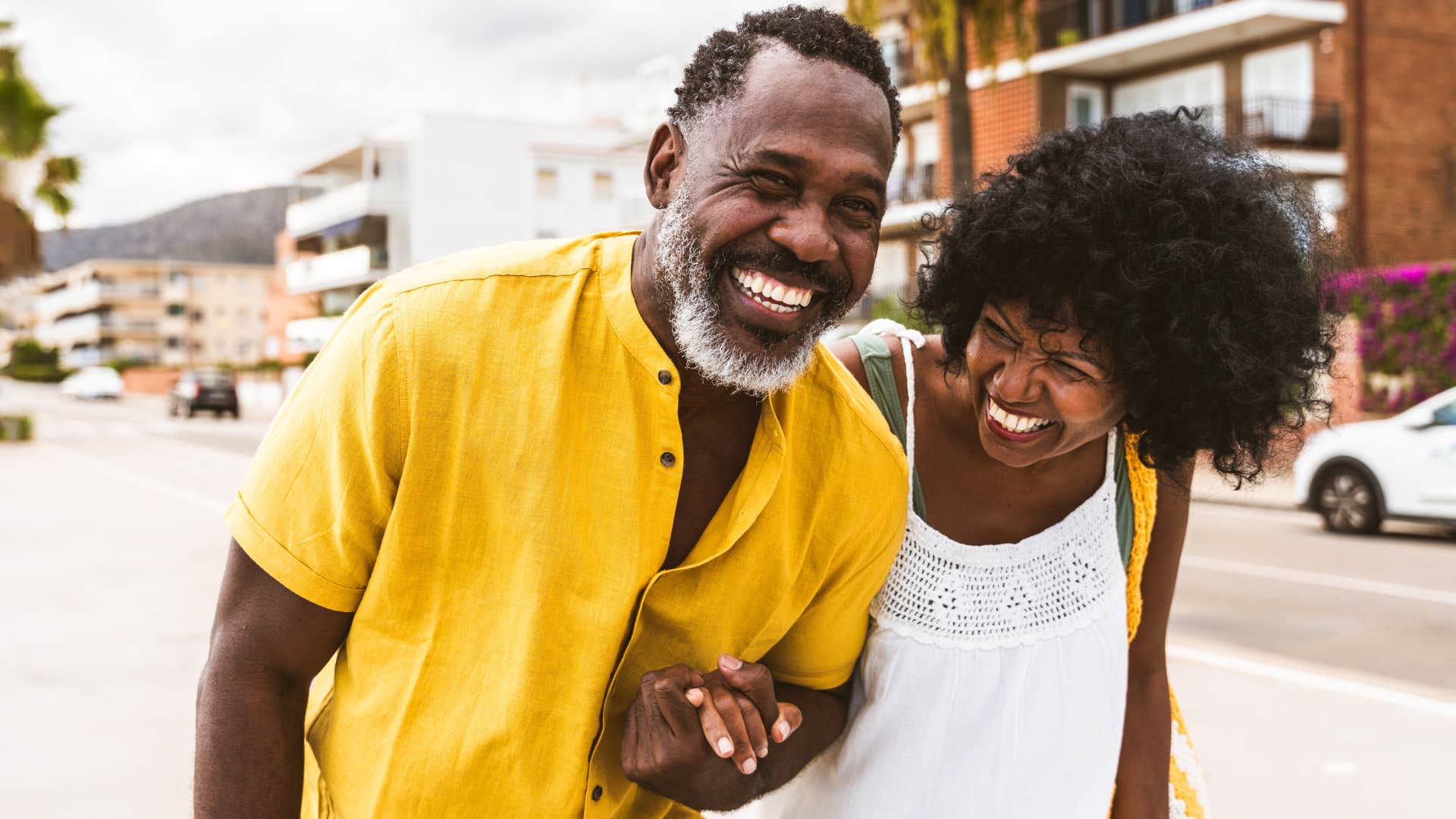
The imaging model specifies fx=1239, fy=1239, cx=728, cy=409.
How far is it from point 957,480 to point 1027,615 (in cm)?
28

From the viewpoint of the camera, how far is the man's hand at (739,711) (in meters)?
1.78

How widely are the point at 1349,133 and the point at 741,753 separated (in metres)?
24.7

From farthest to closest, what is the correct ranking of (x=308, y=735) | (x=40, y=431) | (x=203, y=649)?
1. (x=40, y=431)
2. (x=203, y=649)
3. (x=308, y=735)

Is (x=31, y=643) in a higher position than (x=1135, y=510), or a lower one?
lower

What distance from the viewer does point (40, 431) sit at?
108 ft

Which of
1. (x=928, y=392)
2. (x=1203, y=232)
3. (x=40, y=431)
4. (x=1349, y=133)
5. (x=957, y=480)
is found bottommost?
(x=40, y=431)

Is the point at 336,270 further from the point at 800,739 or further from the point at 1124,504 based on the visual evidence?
the point at 800,739

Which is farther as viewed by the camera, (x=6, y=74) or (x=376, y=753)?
(x=6, y=74)

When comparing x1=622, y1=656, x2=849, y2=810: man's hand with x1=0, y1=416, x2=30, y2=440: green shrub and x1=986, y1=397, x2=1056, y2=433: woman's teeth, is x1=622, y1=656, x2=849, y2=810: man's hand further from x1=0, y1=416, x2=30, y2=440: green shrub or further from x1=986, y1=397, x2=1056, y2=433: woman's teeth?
x1=0, y1=416, x2=30, y2=440: green shrub

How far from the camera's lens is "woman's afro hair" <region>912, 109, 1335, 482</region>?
7.27 feet

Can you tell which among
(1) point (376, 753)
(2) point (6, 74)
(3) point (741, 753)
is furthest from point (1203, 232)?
(2) point (6, 74)

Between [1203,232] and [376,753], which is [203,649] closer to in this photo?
[376,753]

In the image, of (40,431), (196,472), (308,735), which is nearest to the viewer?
(308,735)

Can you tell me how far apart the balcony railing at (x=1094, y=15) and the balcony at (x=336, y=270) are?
33.7 metres
